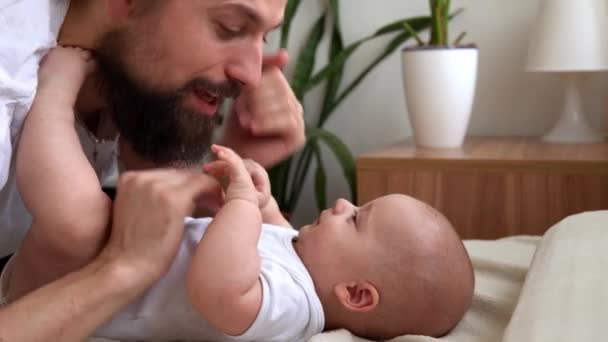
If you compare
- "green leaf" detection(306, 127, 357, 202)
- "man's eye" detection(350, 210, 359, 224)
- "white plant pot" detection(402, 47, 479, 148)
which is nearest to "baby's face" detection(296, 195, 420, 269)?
"man's eye" detection(350, 210, 359, 224)

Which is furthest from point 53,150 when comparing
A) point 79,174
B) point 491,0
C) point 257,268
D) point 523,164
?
point 491,0

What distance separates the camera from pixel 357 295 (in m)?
0.93

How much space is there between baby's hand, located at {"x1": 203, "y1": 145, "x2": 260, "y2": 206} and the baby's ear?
155 millimetres

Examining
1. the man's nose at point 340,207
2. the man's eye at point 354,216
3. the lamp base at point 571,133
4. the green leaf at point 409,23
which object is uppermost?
the green leaf at point 409,23

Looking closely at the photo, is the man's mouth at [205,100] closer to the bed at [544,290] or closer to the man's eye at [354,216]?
the man's eye at [354,216]

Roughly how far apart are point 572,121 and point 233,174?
1512 mm

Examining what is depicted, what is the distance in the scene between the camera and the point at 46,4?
1018 millimetres

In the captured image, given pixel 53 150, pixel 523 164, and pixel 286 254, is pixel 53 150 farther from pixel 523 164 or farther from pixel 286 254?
pixel 523 164

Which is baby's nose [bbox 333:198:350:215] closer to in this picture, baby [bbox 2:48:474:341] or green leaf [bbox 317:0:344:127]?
baby [bbox 2:48:474:341]

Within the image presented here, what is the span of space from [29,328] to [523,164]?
133 centimetres

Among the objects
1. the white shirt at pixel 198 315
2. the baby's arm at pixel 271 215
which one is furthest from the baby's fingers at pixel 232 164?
the baby's arm at pixel 271 215

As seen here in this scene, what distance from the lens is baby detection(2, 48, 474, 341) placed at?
830 mm

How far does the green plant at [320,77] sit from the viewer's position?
236 cm

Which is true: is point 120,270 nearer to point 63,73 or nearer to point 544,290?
point 63,73
